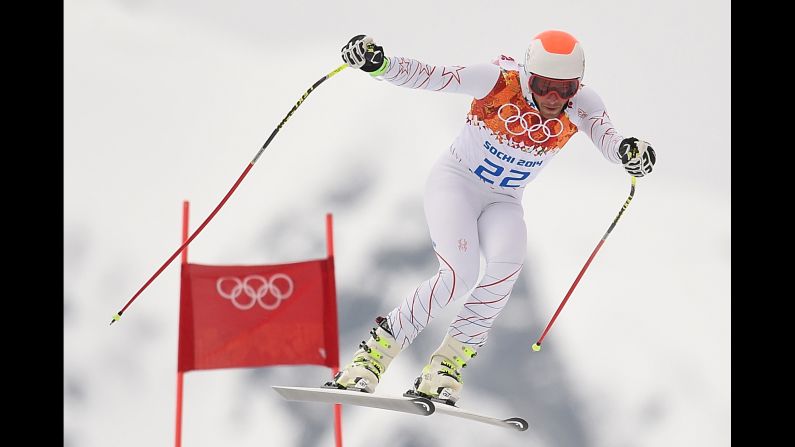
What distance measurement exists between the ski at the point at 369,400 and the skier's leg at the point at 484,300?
254 millimetres

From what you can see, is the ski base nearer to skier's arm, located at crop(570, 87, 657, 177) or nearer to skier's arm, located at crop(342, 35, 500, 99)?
skier's arm, located at crop(570, 87, 657, 177)

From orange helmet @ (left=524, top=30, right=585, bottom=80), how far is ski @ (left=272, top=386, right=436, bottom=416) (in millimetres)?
1687

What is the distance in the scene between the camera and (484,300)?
5.31 m

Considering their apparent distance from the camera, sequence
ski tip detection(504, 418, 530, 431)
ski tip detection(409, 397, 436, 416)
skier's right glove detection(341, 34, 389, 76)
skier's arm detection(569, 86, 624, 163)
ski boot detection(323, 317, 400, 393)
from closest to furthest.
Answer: skier's right glove detection(341, 34, 389, 76), ski tip detection(409, 397, 436, 416), skier's arm detection(569, 86, 624, 163), ski boot detection(323, 317, 400, 393), ski tip detection(504, 418, 530, 431)

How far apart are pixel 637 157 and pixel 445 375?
1.47 m

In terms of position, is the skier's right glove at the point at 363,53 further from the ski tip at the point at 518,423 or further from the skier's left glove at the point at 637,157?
the ski tip at the point at 518,423

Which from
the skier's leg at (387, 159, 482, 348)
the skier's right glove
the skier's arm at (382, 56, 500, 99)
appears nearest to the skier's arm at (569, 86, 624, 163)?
the skier's arm at (382, 56, 500, 99)

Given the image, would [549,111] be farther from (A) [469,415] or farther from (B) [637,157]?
(A) [469,415]

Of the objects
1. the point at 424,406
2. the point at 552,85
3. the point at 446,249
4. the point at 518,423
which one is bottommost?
the point at 518,423

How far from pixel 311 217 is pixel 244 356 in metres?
14.6

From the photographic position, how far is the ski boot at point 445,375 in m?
5.28

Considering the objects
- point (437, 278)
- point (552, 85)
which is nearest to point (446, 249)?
point (437, 278)

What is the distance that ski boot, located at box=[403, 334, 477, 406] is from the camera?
528 centimetres

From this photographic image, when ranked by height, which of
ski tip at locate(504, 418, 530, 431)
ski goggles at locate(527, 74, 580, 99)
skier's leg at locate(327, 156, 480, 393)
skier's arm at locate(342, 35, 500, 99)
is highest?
skier's arm at locate(342, 35, 500, 99)
